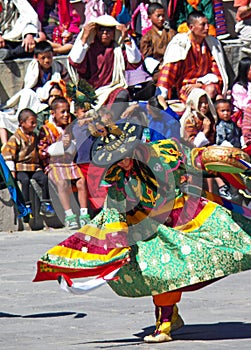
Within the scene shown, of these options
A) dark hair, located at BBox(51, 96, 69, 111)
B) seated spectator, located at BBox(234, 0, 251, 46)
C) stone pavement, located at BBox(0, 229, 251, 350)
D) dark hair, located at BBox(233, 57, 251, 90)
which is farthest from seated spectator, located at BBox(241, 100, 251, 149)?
stone pavement, located at BBox(0, 229, 251, 350)

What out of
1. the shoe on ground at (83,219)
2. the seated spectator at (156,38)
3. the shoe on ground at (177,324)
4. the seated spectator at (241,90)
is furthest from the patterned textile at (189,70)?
the shoe on ground at (177,324)

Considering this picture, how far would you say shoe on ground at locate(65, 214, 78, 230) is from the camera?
1173cm

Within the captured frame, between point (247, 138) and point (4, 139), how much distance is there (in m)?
2.69

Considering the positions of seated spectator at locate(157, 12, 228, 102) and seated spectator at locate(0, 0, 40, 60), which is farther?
seated spectator at locate(0, 0, 40, 60)

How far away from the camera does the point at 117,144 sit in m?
6.54

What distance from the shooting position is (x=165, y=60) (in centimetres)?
1273

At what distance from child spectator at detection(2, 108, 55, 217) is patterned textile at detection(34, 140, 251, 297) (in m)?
5.44

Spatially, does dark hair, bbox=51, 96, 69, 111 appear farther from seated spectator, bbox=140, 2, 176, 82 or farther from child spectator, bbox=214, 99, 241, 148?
child spectator, bbox=214, 99, 241, 148

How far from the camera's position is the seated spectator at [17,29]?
13.2 meters

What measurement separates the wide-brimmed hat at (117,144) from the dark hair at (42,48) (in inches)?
248

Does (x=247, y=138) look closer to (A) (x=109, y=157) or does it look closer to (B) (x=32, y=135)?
(B) (x=32, y=135)

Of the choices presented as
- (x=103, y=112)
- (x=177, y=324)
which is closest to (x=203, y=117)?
(x=103, y=112)

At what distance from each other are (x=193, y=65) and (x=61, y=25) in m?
1.85

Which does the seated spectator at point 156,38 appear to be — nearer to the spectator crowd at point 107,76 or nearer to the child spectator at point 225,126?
the spectator crowd at point 107,76
